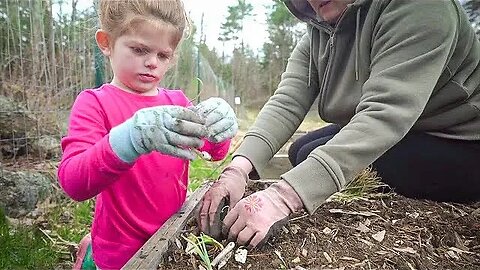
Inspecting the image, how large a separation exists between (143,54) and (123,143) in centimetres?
30

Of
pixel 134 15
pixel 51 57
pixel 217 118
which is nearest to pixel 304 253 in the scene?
pixel 217 118

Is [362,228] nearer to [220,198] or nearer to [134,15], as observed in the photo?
[220,198]

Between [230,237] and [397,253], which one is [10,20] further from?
[397,253]

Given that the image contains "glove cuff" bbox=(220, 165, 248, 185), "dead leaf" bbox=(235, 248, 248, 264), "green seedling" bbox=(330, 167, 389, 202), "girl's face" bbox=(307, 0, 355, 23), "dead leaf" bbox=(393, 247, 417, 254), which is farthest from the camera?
"green seedling" bbox=(330, 167, 389, 202)

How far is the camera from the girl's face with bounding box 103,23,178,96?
1227mm

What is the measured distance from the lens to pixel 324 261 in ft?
3.76

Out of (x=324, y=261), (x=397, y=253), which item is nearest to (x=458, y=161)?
(x=397, y=253)

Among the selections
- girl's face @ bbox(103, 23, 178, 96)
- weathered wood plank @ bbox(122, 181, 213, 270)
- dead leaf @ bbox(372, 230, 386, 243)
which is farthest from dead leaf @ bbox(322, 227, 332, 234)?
girl's face @ bbox(103, 23, 178, 96)

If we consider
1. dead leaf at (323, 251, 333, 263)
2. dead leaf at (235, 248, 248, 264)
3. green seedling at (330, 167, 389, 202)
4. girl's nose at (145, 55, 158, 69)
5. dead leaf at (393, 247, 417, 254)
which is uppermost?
girl's nose at (145, 55, 158, 69)

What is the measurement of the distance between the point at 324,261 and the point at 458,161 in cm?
77

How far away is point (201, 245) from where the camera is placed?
3.79ft

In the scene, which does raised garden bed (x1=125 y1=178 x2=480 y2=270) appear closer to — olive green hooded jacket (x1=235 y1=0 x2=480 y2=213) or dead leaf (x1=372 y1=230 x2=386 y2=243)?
dead leaf (x1=372 y1=230 x2=386 y2=243)

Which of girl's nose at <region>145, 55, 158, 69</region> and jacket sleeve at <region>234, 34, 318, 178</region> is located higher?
girl's nose at <region>145, 55, 158, 69</region>

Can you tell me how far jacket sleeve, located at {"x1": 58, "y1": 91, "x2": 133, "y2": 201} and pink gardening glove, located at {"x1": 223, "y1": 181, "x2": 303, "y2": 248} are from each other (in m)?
0.27
